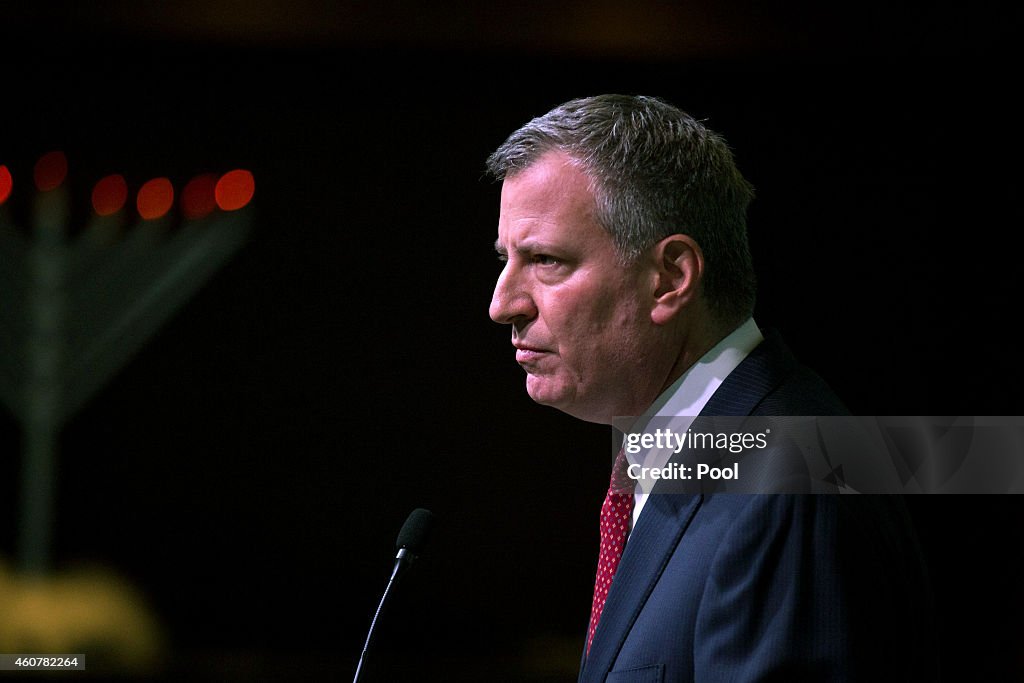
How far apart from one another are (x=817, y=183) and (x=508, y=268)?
7.87 ft

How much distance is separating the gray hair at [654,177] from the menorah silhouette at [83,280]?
8.21 feet

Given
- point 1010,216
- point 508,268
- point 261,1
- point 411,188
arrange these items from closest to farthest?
point 508,268
point 261,1
point 1010,216
point 411,188

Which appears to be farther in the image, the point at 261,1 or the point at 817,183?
the point at 817,183

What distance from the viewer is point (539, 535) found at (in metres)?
3.43

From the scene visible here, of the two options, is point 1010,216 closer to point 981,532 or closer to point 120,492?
point 981,532

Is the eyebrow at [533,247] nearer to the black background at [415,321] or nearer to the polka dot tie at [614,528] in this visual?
the polka dot tie at [614,528]

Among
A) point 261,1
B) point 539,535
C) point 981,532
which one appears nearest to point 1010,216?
point 981,532

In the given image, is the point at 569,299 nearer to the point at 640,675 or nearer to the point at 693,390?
the point at 693,390

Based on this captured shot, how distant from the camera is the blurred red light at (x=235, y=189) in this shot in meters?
3.51

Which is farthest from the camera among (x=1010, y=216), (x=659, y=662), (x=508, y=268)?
(x=1010, y=216)

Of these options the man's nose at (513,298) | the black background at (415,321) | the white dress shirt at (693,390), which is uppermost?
the black background at (415,321)

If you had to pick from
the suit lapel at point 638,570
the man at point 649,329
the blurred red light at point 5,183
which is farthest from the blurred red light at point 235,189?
the suit lapel at point 638,570

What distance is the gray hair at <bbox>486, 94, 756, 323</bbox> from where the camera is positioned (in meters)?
1.15

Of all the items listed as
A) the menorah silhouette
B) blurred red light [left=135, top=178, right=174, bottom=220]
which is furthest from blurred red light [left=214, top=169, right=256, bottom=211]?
blurred red light [left=135, top=178, right=174, bottom=220]
